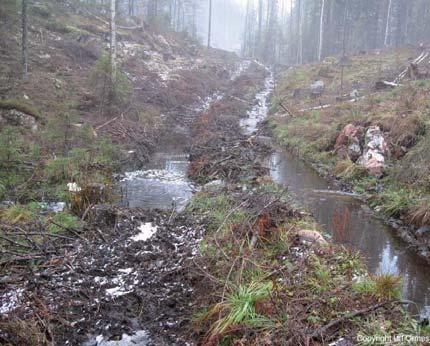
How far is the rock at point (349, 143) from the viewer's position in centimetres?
1381

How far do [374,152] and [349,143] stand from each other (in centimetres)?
→ 162

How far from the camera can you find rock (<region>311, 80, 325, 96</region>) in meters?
25.6

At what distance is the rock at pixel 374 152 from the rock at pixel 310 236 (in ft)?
20.1

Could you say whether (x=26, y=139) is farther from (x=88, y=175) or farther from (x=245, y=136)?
(x=245, y=136)

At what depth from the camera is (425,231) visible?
830 centimetres

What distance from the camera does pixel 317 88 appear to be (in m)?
26.6

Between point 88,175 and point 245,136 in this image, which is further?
point 245,136

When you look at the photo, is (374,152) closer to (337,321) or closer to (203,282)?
(203,282)

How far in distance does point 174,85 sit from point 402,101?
15.3 metres

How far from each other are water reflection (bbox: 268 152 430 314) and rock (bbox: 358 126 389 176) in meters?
1.41

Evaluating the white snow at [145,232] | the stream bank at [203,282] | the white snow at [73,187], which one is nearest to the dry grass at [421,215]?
the stream bank at [203,282]

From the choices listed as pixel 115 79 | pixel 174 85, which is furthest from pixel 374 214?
pixel 174 85

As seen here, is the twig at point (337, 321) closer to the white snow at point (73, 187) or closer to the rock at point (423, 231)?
the rock at point (423, 231)

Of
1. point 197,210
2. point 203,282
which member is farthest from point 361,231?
point 203,282
